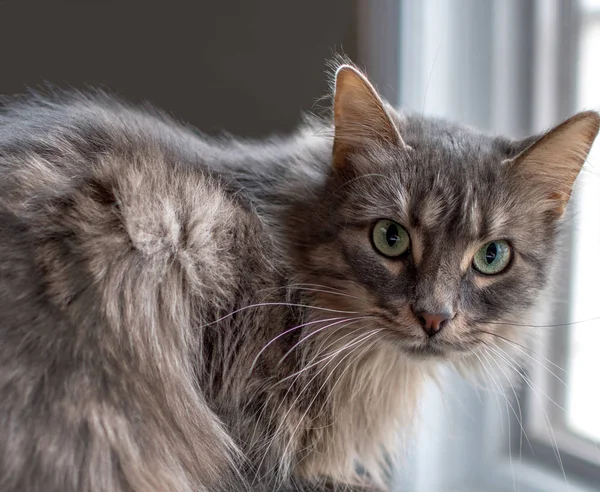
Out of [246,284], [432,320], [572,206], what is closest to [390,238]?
[432,320]

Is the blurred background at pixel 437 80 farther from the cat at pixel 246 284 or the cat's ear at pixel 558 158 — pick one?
the cat at pixel 246 284

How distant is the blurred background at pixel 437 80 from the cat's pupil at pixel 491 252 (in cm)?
26

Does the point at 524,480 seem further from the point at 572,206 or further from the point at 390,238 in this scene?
the point at 390,238

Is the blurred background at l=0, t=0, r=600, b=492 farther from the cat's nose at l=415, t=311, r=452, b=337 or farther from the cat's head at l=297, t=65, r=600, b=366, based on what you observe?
the cat's nose at l=415, t=311, r=452, b=337

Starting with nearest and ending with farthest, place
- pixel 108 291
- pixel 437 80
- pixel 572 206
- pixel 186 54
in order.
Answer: pixel 108 291 → pixel 572 206 → pixel 437 80 → pixel 186 54

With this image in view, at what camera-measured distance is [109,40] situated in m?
2.04

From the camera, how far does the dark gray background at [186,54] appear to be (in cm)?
199

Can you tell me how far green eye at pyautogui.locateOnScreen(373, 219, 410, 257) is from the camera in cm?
117

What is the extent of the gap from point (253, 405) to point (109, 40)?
134 centimetres

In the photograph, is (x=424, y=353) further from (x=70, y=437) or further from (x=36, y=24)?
(x=36, y=24)

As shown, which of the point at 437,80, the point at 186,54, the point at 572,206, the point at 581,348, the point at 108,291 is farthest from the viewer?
the point at 186,54

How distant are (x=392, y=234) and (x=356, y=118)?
0.71ft

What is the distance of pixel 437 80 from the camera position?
1.76 metres

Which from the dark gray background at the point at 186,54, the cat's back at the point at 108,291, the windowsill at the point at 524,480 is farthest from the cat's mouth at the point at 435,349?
the dark gray background at the point at 186,54
